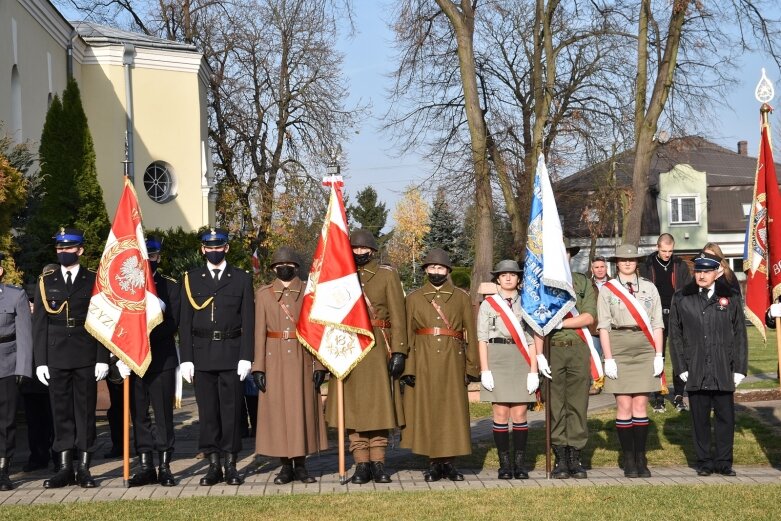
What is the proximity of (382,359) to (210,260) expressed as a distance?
71.1 inches

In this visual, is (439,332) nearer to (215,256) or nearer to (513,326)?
(513,326)

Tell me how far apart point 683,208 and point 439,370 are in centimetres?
5482

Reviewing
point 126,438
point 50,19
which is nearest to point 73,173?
point 50,19

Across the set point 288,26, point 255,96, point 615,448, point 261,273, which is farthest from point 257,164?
point 615,448

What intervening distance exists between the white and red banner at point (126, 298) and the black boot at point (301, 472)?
160 cm

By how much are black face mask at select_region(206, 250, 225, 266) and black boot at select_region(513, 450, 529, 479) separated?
3194 millimetres

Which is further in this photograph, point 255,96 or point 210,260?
point 255,96

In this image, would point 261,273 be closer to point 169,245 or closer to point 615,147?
point 169,245

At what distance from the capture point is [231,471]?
997cm

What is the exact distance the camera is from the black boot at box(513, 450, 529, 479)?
991 cm

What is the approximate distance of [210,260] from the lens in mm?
10203

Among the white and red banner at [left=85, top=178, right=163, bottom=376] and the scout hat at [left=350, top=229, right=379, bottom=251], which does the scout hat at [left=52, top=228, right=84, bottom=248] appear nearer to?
the white and red banner at [left=85, top=178, right=163, bottom=376]

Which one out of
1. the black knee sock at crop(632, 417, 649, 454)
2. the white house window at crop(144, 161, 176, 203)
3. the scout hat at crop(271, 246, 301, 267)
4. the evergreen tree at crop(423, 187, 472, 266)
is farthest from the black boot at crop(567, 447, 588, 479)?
the evergreen tree at crop(423, 187, 472, 266)

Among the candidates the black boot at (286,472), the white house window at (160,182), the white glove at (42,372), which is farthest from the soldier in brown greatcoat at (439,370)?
the white house window at (160,182)
